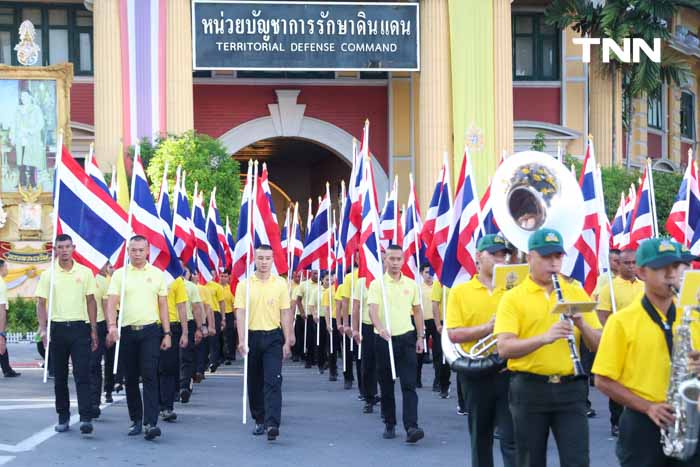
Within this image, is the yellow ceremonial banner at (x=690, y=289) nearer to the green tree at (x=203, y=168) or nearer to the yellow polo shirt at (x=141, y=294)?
the yellow polo shirt at (x=141, y=294)

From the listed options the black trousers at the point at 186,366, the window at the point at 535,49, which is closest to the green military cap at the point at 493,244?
the black trousers at the point at 186,366

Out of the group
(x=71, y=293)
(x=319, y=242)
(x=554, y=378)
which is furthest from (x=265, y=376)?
(x=319, y=242)

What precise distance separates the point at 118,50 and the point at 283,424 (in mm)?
23491

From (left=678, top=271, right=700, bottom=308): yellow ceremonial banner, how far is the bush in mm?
28076

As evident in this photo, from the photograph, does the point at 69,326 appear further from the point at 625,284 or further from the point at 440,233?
the point at 625,284

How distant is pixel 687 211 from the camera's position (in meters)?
17.8

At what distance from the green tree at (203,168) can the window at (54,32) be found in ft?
27.1

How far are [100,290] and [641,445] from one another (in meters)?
9.51

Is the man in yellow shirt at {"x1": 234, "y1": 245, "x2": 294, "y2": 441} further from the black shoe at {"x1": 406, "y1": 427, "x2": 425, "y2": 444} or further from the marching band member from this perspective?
the marching band member

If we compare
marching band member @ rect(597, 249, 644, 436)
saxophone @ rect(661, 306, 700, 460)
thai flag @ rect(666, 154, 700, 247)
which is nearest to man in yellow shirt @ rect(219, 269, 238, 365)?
thai flag @ rect(666, 154, 700, 247)

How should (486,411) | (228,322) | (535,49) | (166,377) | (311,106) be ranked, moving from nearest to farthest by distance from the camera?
1. (486,411)
2. (166,377)
3. (228,322)
4. (311,106)
5. (535,49)

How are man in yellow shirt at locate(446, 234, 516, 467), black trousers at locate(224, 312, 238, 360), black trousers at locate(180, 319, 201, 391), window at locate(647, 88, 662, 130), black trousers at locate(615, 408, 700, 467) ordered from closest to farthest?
black trousers at locate(615, 408, 700, 467) → man in yellow shirt at locate(446, 234, 516, 467) → black trousers at locate(180, 319, 201, 391) → black trousers at locate(224, 312, 238, 360) → window at locate(647, 88, 662, 130)

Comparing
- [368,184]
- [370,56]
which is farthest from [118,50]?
[368,184]

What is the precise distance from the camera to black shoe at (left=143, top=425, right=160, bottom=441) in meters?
13.0
